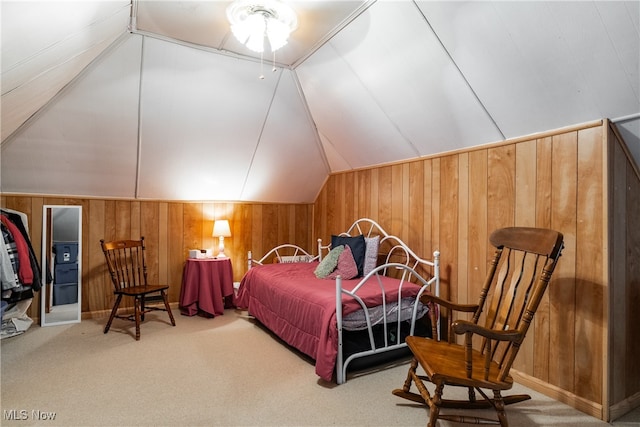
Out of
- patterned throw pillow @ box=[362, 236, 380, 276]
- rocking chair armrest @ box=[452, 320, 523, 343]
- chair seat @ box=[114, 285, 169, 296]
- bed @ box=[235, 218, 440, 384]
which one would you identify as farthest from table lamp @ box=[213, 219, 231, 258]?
rocking chair armrest @ box=[452, 320, 523, 343]

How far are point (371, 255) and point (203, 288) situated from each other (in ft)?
6.26

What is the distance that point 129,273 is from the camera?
4016 millimetres

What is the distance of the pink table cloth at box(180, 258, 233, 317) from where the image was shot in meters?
3.89

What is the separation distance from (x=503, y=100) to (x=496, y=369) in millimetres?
1688

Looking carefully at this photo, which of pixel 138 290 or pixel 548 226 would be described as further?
pixel 138 290

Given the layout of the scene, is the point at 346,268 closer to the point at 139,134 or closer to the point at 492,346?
the point at 492,346

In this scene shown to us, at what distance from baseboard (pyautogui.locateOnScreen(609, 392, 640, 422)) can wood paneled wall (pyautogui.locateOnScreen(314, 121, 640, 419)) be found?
49 mm

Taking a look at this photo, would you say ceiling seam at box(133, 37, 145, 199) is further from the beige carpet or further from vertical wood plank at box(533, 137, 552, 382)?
vertical wood plank at box(533, 137, 552, 382)

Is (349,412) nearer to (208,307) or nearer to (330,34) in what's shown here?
(208,307)

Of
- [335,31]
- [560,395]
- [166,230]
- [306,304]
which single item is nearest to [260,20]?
[335,31]

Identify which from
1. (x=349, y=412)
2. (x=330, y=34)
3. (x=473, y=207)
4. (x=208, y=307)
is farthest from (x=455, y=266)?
(x=208, y=307)

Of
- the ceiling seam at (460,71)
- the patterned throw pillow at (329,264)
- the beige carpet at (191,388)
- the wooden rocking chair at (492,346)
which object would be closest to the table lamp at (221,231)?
the beige carpet at (191,388)

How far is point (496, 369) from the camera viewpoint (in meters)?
1.85
